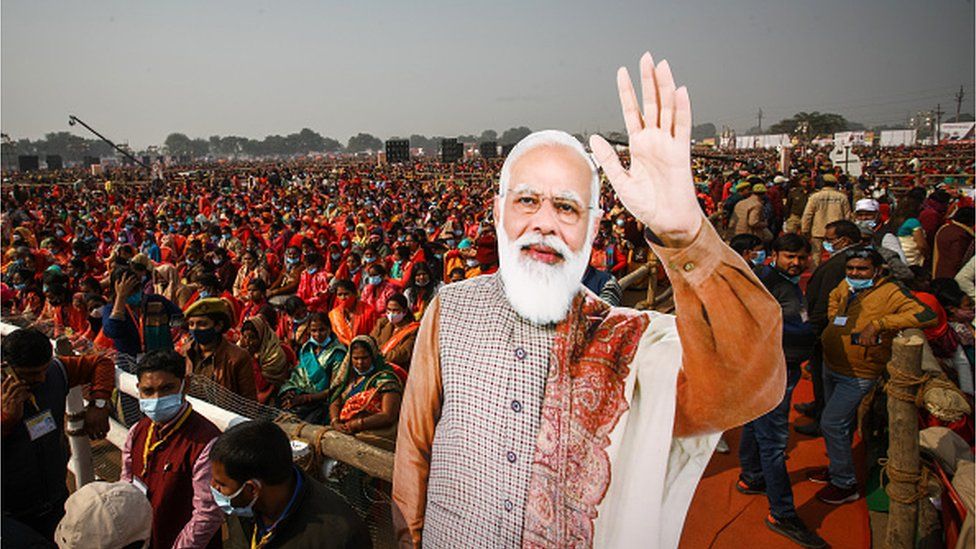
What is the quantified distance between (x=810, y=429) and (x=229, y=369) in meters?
4.66

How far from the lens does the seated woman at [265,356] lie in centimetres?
484

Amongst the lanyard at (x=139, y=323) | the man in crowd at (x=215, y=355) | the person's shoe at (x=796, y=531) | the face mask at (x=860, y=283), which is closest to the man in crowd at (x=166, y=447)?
the man in crowd at (x=215, y=355)

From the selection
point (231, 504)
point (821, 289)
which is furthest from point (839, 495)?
point (231, 504)

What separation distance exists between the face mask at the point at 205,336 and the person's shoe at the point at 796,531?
3.88 meters

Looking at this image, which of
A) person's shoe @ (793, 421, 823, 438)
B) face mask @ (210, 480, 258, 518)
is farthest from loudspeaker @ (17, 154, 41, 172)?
person's shoe @ (793, 421, 823, 438)

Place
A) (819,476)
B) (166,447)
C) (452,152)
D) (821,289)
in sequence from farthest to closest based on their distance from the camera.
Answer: (452,152), (821,289), (819,476), (166,447)

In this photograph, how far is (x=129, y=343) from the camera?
5266 millimetres

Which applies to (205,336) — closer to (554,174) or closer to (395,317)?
(395,317)

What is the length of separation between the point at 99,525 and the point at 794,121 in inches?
2661

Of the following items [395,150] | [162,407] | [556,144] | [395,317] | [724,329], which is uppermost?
[395,150]

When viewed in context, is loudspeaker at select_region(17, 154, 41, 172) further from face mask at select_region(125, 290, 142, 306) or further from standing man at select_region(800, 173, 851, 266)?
standing man at select_region(800, 173, 851, 266)

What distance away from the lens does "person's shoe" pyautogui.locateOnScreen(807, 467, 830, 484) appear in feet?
14.4

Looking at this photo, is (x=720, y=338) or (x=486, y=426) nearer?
(x=720, y=338)

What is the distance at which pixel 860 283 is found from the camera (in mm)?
3955
